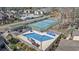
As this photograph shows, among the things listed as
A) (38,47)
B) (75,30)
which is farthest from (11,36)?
(75,30)

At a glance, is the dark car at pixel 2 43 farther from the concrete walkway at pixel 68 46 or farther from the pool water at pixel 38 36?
the concrete walkway at pixel 68 46

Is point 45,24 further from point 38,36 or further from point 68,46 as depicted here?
point 68,46

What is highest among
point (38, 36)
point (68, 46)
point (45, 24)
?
point (45, 24)

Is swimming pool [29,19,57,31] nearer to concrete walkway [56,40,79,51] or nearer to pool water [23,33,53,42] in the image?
pool water [23,33,53,42]

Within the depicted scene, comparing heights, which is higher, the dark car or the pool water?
the pool water

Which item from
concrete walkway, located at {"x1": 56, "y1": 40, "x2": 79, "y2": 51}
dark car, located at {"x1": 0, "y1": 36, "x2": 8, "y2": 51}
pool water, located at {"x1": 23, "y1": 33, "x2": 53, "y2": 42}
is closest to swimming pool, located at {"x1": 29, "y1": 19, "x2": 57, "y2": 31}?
pool water, located at {"x1": 23, "y1": 33, "x2": 53, "y2": 42}

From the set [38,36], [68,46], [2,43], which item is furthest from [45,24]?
[2,43]

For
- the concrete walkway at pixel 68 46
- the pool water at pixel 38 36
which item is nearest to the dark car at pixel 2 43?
the pool water at pixel 38 36

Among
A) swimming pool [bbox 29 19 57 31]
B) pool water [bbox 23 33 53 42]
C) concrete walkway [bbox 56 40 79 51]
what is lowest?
concrete walkway [bbox 56 40 79 51]

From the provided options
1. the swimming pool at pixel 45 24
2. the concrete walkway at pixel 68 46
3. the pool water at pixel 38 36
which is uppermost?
the swimming pool at pixel 45 24
